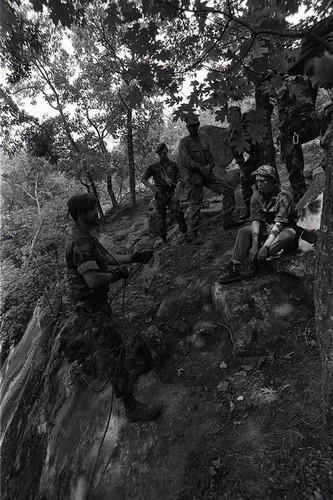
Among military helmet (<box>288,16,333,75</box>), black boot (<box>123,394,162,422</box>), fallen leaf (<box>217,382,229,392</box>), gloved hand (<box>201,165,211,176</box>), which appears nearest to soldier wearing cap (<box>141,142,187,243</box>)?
gloved hand (<box>201,165,211,176</box>)

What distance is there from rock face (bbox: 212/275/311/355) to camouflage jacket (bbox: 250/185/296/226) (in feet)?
2.91

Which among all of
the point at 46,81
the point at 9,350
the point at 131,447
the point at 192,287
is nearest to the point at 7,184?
the point at 46,81

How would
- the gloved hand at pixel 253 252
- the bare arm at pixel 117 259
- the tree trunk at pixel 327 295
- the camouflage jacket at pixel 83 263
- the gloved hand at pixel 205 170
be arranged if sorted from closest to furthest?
1. the tree trunk at pixel 327 295
2. the camouflage jacket at pixel 83 263
3. the bare arm at pixel 117 259
4. the gloved hand at pixel 253 252
5. the gloved hand at pixel 205 170

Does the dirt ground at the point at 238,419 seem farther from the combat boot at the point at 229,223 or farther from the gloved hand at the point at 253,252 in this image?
the combat boot at the point at 229,223

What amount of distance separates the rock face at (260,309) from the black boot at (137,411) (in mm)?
1259

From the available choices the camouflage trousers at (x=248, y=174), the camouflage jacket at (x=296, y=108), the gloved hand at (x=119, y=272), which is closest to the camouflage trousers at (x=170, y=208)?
the camouflage trousers at (x=248, y=174)

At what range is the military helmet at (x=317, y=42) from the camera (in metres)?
2.10

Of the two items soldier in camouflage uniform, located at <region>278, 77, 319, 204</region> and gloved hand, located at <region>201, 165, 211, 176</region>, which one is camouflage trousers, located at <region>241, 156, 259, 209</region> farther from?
gloved hand, located at <region>201, 165, 211, 176</region>

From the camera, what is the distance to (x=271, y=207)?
4.46 metres

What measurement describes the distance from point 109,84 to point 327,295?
45.4ft

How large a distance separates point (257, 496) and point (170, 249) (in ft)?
17.6

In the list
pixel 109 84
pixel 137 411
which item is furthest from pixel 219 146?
pixel 137 411

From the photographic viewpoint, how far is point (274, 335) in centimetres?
361

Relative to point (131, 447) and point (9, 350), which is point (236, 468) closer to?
point (131, 447)
